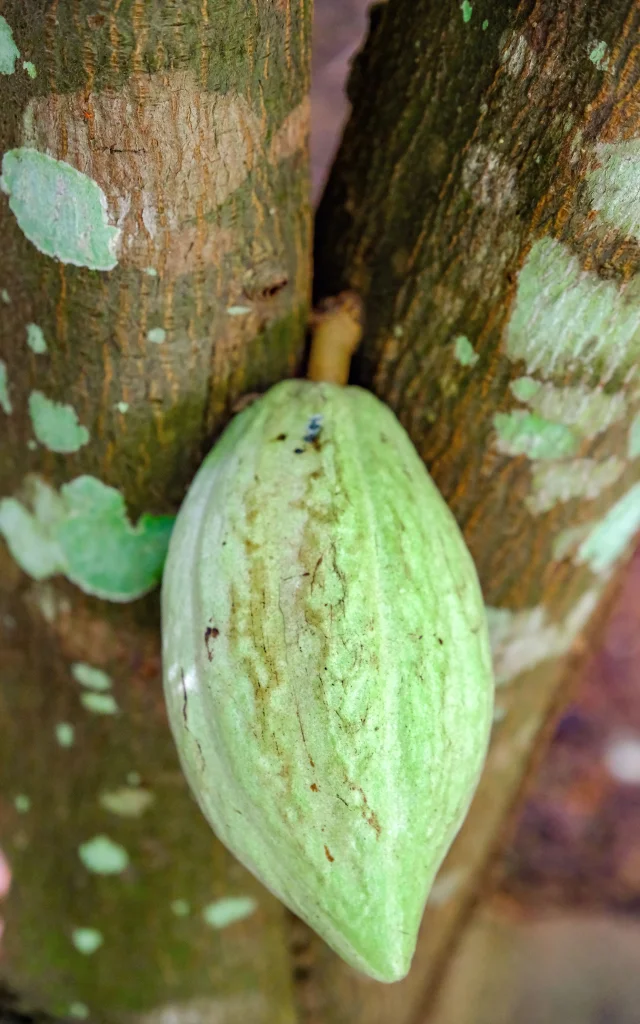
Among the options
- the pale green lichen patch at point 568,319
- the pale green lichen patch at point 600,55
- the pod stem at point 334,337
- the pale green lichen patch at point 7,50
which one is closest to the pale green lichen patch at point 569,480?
the pale green lichen patch at point 568,319

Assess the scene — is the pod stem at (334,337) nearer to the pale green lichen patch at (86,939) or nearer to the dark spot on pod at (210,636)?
the dark spot on pod at (210,636)

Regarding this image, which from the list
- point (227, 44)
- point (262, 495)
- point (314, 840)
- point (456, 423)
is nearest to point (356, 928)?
point (314, 840)

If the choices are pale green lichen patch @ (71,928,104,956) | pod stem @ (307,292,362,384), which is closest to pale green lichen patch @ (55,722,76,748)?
pale green lichen patch @ (71,928,104,956)

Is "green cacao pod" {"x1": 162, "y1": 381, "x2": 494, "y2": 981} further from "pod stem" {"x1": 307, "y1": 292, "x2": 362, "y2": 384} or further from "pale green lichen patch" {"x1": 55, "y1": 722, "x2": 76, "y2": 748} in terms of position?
"pale green lichen patch" {"x1": 55, "y1": 722, "x2": 76, "y2": 748}

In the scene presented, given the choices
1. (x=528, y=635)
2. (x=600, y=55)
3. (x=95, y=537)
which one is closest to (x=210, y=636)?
(x=95, y=537)

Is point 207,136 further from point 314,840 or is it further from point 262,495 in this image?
point 314,840
